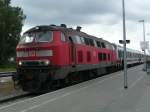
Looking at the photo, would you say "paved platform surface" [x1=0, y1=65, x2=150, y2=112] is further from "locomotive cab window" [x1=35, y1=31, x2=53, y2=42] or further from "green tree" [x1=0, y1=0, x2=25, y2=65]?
"green tree" [x1=0, y1=0, x2=25, y2=65]

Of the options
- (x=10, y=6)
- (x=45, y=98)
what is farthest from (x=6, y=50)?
(x=45, y=98)

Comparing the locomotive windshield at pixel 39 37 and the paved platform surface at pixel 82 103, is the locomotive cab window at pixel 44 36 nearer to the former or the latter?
the locomotive windshield at pixel 39 37

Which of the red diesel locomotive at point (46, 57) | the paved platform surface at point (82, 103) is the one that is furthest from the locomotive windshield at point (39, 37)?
the paved platform surface at point (82, 103)

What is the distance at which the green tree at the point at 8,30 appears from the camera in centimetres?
8919

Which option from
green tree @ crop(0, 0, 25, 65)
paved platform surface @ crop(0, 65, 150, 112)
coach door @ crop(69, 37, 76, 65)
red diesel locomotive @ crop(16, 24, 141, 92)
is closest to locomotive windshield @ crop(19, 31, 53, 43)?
red diesel locomotive @ crop(16, 24, 141, 92)

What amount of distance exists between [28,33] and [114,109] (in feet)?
37.2

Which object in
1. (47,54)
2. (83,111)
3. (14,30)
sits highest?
(14,30)

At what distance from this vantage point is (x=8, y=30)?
300 ft

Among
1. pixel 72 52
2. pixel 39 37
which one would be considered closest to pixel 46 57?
pixel 39 37

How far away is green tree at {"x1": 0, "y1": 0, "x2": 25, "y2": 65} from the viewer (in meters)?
89.2

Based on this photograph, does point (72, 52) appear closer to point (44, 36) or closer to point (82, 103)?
point (44, 36)

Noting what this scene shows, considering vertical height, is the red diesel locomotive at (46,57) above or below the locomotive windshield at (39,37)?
below

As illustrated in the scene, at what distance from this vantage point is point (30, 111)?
14.4 metres

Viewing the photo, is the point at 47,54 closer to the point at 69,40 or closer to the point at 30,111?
the point at 69,40
